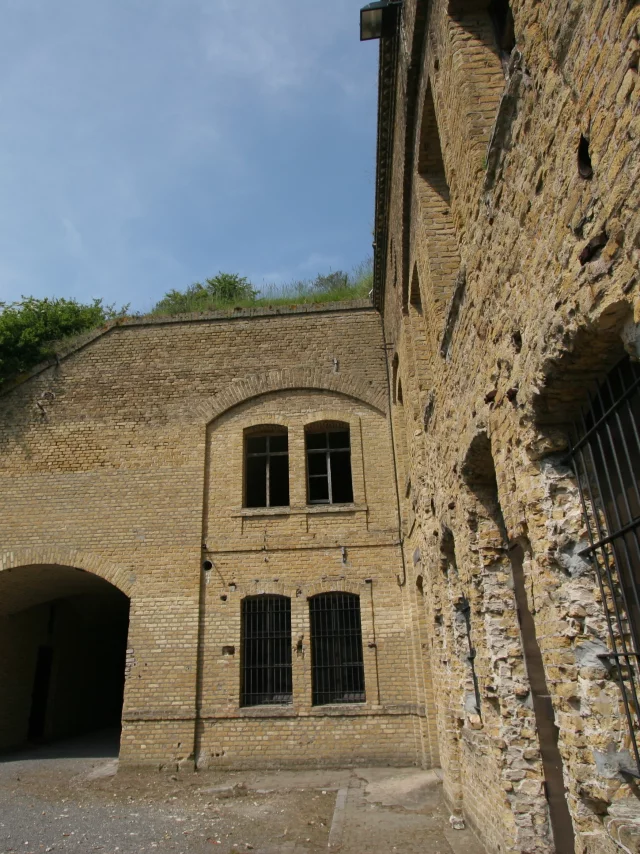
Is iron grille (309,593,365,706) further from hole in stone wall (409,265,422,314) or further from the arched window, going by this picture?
hole in stone wall (409,265,422,314)

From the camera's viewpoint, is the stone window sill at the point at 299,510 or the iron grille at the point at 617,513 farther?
the stone window sill at the point at 299,510

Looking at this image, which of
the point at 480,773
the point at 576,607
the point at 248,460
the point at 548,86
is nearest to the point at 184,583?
the point at 248,460

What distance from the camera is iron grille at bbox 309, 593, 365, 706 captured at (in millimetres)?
10930

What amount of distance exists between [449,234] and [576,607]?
4.73 metres

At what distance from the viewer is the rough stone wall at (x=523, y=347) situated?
8.68ft

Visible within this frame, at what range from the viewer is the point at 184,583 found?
11.6 m

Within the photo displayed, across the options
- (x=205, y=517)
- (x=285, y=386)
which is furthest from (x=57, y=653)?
(x=285, y=386)

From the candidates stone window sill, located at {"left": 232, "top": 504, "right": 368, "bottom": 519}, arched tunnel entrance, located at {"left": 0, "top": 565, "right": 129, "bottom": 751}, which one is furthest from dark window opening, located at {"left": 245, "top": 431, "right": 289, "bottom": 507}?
arched tunnel entrance, located at {"left": 0, "top": 565, "right": 129, "bottom": 751}

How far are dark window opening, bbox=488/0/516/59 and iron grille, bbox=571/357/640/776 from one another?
11.4ft

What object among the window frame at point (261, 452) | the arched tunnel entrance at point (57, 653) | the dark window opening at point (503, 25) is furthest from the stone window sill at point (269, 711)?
the dark window opening at point (503, 25)

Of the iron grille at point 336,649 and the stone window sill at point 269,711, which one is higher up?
→ the iron grille at point 336,649

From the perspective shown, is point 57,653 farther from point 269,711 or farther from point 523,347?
point 523,347

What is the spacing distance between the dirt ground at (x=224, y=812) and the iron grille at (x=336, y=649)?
1.31 meters

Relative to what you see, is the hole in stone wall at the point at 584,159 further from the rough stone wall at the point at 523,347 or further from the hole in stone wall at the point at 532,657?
A: the hole in stone wall at the point at 532,657
